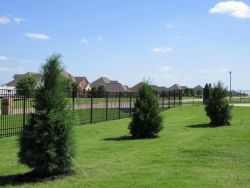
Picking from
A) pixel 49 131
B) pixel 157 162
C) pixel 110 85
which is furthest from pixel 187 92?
pixel 49 131

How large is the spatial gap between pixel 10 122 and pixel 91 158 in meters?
11.5

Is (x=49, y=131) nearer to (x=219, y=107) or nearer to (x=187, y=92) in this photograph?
(x=219, y=107)

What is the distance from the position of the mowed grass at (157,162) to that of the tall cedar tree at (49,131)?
38 centimetres

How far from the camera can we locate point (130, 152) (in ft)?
35.2

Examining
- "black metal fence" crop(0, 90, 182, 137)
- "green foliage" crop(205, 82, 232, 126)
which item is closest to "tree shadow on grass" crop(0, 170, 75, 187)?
"black metal fence" crop(0, 90, 182, 137)

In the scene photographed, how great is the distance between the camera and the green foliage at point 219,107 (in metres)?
18.6

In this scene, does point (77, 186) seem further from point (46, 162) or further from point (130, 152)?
point (130, 152)

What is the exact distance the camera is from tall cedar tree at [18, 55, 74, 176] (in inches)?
301

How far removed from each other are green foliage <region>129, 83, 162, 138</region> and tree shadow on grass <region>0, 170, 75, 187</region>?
6377mm

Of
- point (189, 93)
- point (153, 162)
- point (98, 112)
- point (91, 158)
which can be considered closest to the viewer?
point (153, 162)

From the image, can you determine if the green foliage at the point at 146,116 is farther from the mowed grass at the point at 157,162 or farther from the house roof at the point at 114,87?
the house roof at the point at 114,87

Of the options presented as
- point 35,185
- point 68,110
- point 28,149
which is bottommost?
point 35,185

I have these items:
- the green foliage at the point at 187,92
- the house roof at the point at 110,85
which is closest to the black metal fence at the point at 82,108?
the green foliage at the point at 187,92

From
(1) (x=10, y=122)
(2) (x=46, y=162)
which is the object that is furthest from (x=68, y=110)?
(1) (x=10, y=122)
